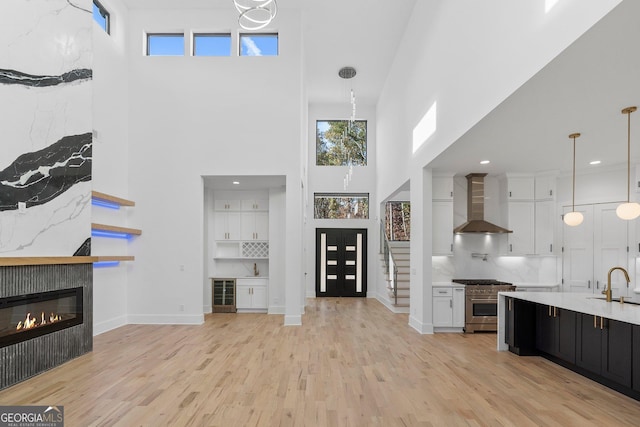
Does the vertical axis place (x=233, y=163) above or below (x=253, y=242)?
above

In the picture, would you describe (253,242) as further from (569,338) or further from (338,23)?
(569,338)

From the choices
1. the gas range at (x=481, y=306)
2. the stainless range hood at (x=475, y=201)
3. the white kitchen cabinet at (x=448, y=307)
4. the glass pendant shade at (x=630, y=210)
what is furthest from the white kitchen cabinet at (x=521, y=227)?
the glass pendant shade at (x=630, y=210)

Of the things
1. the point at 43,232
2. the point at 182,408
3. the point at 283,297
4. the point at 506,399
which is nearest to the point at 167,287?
the point at 283,297

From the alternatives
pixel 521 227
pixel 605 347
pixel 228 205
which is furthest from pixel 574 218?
pixel 228 205

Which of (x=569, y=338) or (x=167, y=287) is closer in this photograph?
(x=569, y=338)

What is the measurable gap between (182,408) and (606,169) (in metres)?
7.83

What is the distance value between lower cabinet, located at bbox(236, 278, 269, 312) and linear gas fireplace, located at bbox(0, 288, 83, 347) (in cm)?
363

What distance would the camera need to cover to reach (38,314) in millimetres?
4570

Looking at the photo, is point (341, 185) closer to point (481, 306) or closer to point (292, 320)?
point (292, 320)

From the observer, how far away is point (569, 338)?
4.61m

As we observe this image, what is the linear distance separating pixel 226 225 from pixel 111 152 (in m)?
2.87

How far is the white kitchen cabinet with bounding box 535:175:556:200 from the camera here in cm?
734

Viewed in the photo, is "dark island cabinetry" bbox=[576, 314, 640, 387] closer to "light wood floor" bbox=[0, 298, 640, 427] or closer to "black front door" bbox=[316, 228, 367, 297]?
"light wood floor" bbox=[0, 298, 640, 427]

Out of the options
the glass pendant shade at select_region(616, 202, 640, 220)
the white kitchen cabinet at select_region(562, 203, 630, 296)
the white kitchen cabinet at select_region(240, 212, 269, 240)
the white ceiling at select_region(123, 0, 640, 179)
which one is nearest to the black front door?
the white kitchen cabinet at select_region(240, 212, 269, 240)
